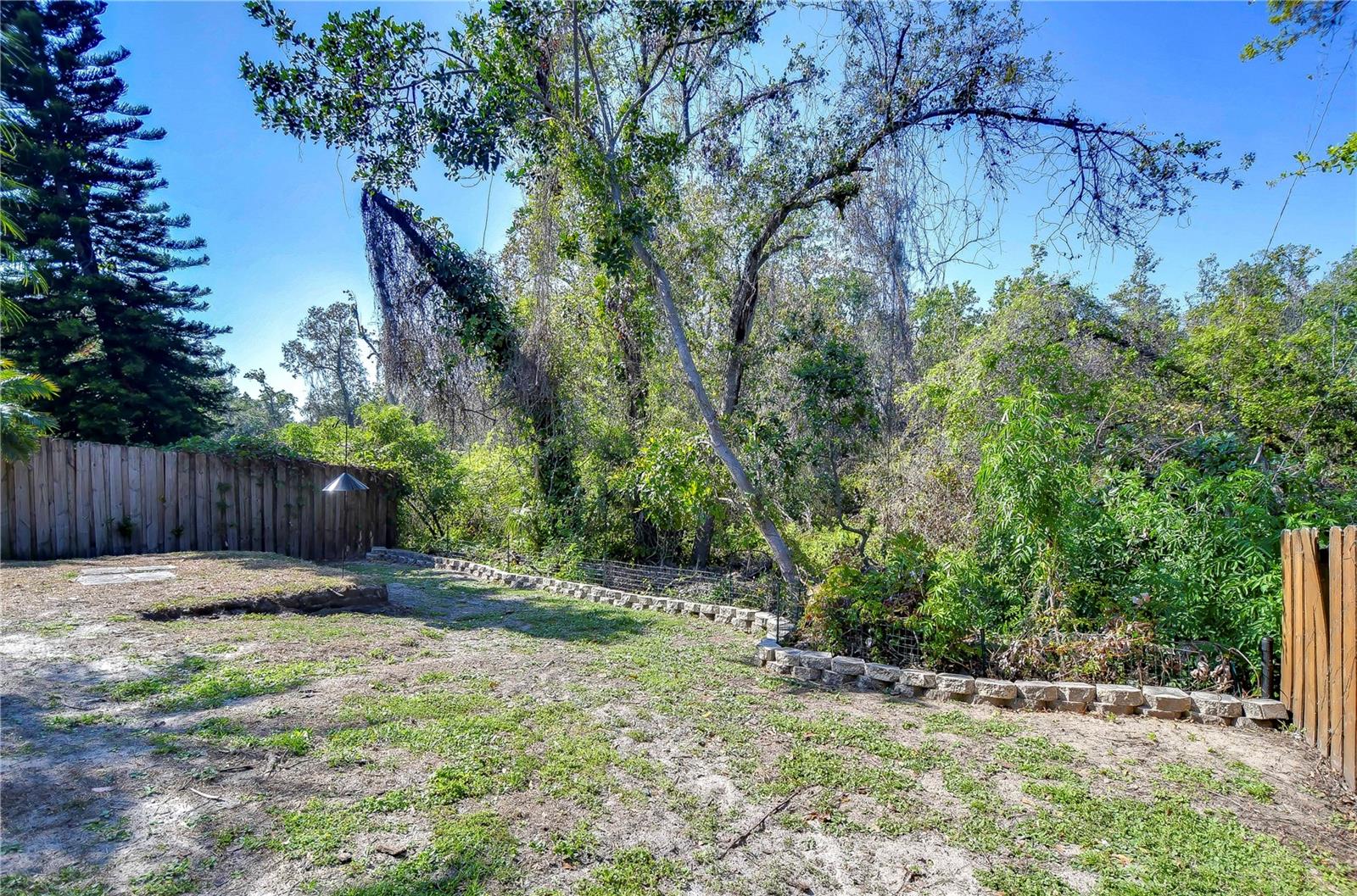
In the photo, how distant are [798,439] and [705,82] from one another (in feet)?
13.6

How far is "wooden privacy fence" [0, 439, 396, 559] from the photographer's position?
7.70 m

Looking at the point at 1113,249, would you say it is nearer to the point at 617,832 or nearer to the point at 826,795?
the point at 826,795

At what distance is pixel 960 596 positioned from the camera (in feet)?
14.2

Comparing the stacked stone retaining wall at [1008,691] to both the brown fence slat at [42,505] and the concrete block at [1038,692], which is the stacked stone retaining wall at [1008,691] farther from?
the brown fence slat at [42,505]

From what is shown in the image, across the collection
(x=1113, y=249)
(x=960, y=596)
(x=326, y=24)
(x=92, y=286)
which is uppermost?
(x=326, y=24)

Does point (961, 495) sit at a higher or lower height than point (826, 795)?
higher

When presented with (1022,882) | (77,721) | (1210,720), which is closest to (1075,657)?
(1210,720)

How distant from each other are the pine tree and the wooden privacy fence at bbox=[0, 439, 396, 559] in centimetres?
558

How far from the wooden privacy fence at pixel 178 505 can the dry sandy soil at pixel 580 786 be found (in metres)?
4.51

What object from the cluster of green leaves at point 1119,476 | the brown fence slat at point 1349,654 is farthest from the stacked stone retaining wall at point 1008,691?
the brown fence slat at point 1349,654

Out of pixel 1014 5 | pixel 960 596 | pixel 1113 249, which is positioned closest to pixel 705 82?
pixel 1014 5

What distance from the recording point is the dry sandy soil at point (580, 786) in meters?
2.14

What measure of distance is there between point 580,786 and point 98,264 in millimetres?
16790

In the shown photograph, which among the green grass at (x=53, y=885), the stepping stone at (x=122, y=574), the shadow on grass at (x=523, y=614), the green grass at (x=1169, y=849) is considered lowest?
the shadow on grass at (x=523, y=614)
